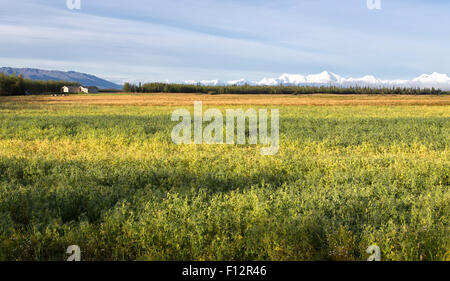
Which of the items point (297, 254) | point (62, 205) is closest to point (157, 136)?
point (62, 205)

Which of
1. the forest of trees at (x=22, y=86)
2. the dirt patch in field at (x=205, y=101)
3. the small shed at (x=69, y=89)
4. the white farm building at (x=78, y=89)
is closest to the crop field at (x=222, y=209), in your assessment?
the dirt patch in field at (x=205, y=101)

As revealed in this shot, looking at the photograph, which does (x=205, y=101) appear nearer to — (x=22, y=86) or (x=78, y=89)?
(x=22, y=86)

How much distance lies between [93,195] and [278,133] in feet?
51.9

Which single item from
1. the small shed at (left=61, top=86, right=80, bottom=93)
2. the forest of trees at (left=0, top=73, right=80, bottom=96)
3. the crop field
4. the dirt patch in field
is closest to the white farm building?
the small shed at (left=61, top=86, right=80, bottom=93)

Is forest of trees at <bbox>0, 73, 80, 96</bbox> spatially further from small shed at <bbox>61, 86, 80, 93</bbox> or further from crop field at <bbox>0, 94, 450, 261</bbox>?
crop field at <bbox>0, 94, 450, 261</bbox>

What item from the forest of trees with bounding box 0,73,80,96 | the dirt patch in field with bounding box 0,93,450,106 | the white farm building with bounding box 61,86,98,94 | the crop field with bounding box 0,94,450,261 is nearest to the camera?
the crop field with bounding box 0,94,450,261

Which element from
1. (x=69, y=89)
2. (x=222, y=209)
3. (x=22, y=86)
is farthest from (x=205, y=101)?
(x=69, y=89)

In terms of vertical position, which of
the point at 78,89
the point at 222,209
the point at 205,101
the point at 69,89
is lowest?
the point at 222,209

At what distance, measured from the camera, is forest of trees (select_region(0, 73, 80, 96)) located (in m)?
117

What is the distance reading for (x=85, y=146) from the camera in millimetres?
18797

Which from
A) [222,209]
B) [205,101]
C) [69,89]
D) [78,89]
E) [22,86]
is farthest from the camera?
[78,89]

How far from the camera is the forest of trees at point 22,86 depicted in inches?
4609

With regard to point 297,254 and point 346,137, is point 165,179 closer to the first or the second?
point 297,254

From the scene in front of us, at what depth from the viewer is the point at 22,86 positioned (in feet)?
415
